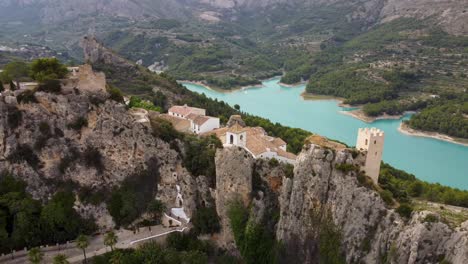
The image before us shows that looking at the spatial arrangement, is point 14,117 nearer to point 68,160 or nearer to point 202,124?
point 68,160

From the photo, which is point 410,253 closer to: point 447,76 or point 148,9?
point 447,76

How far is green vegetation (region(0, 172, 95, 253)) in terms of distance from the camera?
A: 25.8 meters

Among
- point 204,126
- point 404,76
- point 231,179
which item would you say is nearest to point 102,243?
point 231,179

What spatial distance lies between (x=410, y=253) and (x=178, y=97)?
36.6 m

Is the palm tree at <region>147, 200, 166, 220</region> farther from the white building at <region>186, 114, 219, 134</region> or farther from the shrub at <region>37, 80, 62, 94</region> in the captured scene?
the shrub at <region>37, 80, 62, 94</region>

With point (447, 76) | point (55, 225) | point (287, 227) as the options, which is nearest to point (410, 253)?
point (287, 227)

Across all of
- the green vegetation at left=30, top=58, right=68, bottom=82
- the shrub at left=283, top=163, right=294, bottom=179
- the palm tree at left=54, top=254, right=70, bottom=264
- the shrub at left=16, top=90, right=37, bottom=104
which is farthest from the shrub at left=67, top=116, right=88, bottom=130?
A: the shrub at left=283, top=163, right=294, bottom=179

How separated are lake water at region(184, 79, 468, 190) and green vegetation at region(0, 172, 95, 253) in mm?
36110

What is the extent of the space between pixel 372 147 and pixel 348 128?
137 feet

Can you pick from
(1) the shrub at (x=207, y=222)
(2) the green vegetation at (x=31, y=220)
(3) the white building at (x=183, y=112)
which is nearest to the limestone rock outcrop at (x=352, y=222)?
(1) the shrub at (x=207, y=222)

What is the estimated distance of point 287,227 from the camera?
81.4 feet

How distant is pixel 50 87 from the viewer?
93.5 ft

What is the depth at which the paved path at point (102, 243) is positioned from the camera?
2497 cm

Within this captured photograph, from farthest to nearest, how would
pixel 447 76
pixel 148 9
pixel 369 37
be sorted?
pixel 148 9, pixel 369 37, pixel 447 76
